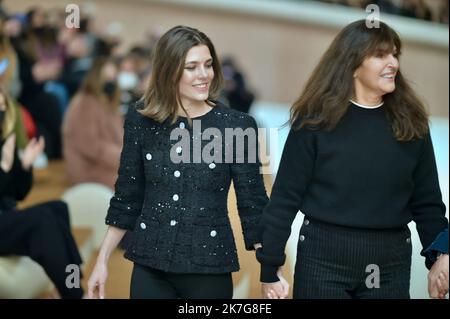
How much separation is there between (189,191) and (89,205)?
2704 mm

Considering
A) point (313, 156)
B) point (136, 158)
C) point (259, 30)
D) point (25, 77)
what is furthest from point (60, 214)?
point (259, 30)

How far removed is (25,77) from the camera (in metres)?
7.96

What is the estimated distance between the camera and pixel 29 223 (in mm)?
4562

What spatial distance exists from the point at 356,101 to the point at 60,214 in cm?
199

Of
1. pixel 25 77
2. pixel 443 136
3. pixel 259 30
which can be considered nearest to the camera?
pixel 443 136

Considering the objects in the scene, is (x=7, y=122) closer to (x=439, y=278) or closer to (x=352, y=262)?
(x=352, y=262)

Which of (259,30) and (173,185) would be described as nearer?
(173,185)

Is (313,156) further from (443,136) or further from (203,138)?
(443,136)

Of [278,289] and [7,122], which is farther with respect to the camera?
[7,122]

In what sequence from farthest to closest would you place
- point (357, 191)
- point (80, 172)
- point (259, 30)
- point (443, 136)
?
1. point (259, 30)
2. point (80, 172)
3. point (443, 136)
4. point (357, 191)

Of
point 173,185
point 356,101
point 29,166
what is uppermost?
point 356,101

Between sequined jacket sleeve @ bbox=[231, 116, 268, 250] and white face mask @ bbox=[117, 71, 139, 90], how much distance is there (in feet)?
13.9

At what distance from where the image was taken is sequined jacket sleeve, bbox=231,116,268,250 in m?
3.25

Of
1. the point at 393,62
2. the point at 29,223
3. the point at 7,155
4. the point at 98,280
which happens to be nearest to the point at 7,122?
the point at 7,155
